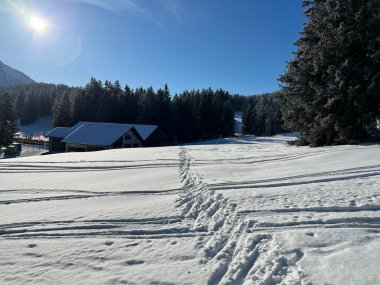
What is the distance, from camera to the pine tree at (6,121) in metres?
44.8

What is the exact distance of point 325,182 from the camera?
25.1 feet

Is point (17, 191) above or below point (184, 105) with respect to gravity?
below

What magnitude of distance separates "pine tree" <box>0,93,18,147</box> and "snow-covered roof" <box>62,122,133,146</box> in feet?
46.9

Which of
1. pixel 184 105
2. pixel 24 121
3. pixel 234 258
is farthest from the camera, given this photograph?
pixel 24 121

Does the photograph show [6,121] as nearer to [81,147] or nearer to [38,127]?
[81,147]

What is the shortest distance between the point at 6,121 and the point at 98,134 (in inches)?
766

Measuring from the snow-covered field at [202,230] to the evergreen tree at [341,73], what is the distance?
19.3ft

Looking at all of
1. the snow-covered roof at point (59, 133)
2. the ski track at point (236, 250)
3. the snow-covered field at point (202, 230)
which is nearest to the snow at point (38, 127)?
the snow-covered roof at point (59, 133)

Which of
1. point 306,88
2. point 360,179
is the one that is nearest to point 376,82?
point 306,88

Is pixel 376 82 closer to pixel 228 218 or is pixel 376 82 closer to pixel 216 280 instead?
pixel 228 218

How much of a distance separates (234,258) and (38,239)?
3478 millimetres

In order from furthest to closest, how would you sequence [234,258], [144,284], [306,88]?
[306,88], [234,258], [144,284]

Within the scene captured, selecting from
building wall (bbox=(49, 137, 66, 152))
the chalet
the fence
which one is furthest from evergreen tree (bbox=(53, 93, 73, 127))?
the chalet

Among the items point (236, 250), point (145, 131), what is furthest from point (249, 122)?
point (236, 250)
